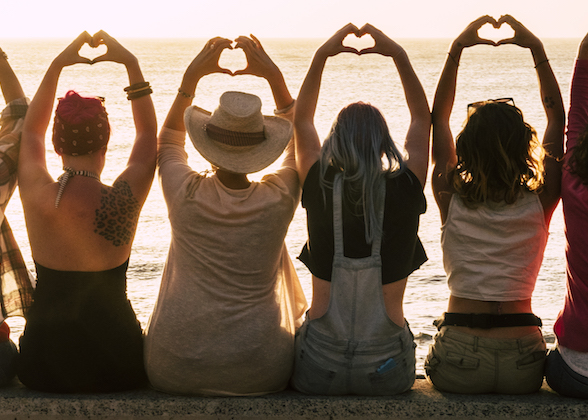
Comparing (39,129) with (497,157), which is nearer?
(497,157)

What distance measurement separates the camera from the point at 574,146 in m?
2.78

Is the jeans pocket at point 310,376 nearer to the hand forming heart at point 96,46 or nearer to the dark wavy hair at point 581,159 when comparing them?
the dark wavy hair at point 581,159

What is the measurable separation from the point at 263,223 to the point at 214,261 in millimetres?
226

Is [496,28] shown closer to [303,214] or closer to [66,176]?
[66,176]

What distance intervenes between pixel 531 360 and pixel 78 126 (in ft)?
6.19

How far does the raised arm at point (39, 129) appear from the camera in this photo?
270 cm

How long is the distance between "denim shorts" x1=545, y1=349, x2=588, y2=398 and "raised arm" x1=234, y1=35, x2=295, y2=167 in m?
A: 1.25

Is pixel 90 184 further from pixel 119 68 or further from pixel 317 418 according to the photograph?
pixel 119 68

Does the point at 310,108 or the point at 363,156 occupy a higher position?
the point at 310,108

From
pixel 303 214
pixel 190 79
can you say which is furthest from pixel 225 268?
pixel 303 214

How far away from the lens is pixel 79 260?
264 cm

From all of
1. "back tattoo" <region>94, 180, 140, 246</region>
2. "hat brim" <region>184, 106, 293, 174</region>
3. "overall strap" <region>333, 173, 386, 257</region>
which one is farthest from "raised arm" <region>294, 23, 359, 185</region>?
"back tattoo" <region>94, 180, 140, 246</region>

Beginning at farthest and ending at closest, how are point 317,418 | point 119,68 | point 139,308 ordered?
point 119,68
point 139,308
point 317,418

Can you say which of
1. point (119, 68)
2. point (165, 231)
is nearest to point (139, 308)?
point (165, 231)
